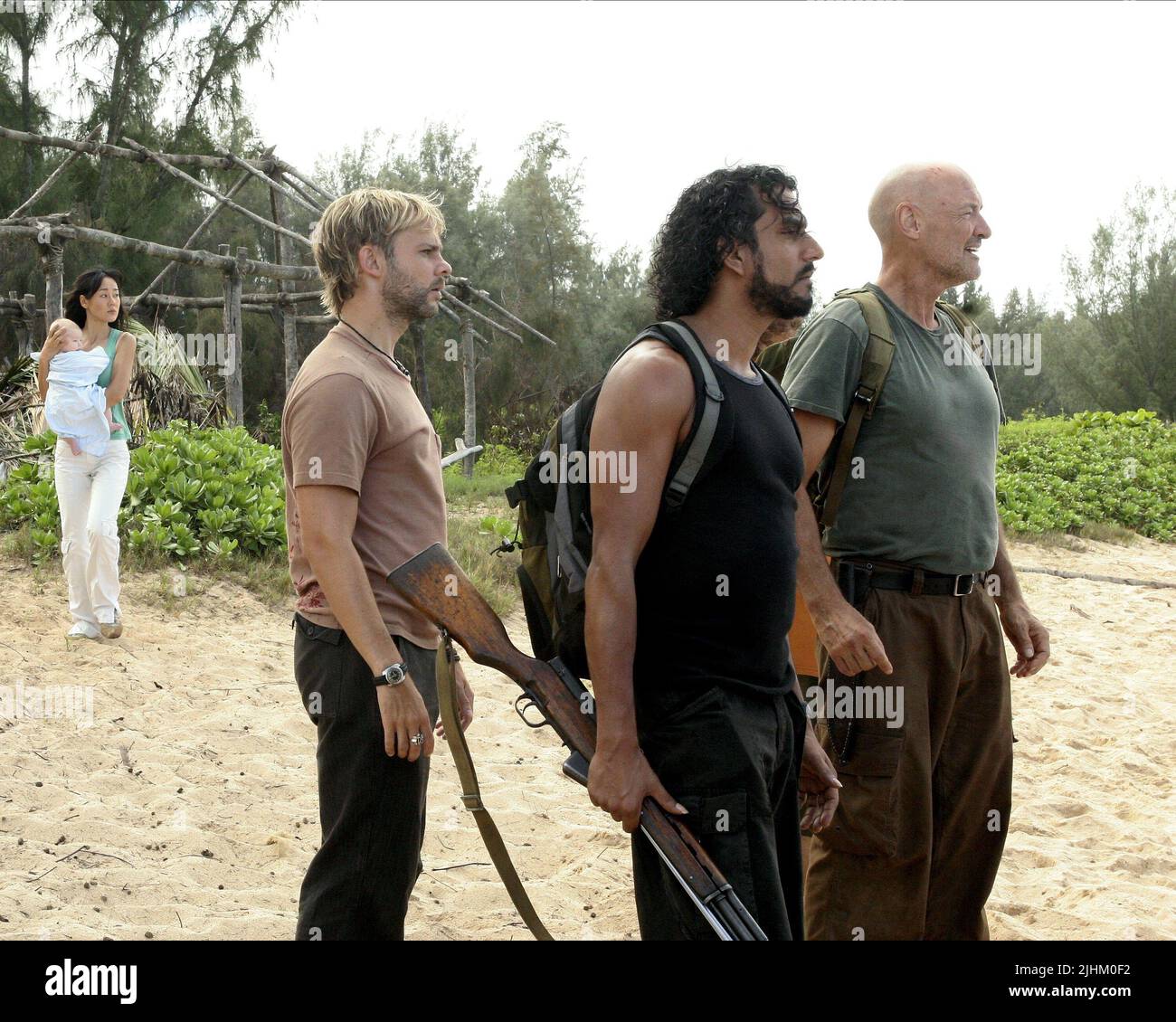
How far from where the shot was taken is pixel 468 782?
258 cm

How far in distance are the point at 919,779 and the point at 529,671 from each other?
127 cm

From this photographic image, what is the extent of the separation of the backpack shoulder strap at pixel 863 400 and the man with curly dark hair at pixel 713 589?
678mm

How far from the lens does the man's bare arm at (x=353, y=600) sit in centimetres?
252

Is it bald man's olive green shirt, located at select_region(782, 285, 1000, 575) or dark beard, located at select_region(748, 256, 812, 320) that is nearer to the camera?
dark beard, located at select_region(748, 256, 812, 320)

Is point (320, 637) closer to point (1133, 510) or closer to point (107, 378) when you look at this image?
point (107, 378)

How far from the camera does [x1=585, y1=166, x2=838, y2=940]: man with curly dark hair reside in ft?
7.43

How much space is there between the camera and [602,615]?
2.26 meters

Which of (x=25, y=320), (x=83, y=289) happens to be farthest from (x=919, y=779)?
(x=25, y=320)

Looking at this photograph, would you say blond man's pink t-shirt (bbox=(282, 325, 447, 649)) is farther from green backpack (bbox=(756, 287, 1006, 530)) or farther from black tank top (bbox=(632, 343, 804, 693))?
green backpack (bbox=(756, 287, 1006, 530))

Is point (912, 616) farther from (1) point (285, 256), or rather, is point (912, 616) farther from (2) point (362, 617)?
(1) point (285, 256)

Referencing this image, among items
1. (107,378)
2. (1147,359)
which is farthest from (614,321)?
(107,378)

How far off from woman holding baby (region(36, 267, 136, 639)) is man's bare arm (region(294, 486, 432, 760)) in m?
4.44

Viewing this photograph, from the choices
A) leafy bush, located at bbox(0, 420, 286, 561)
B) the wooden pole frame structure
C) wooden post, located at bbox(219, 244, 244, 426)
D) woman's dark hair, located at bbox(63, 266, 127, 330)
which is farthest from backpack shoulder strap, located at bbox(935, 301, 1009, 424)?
wooden post, located at bbox(219, 244, 244, 426)

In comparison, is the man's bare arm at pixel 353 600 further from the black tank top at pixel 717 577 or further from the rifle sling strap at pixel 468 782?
the black tank top at pixel 717 577
